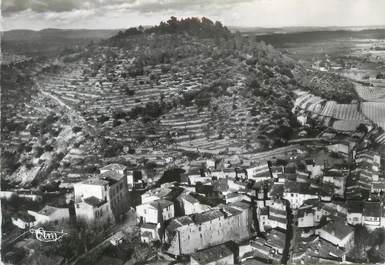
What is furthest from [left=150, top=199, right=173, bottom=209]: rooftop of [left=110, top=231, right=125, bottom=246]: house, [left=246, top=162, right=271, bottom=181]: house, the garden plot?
the garden plot

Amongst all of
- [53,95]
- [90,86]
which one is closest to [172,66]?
[90,86]

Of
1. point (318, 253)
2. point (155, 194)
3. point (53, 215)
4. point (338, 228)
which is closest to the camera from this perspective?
point (318, 253)

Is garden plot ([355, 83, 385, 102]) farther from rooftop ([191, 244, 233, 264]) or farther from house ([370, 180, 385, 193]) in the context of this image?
rooftop ([191, 244, 233, 264])

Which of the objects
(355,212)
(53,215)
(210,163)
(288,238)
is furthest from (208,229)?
(53,215)

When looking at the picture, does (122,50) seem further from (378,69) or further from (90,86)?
(378,69)

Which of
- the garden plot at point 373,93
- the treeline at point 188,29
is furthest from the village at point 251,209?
the treeline at point 188,29

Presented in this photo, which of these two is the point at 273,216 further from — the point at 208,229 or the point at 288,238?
the point at 208,229
